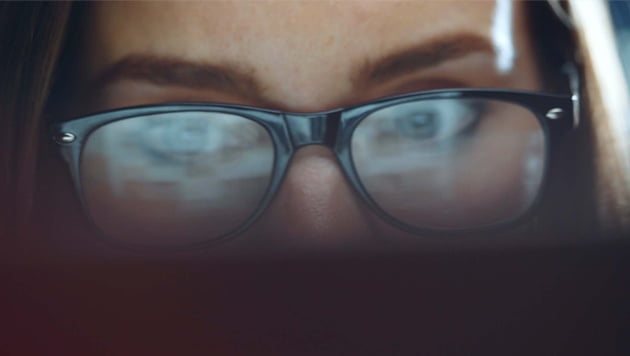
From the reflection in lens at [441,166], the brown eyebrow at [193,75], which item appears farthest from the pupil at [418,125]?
the brown eyebrow at [193,75]

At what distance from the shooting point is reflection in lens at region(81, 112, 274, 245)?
564 millimetres

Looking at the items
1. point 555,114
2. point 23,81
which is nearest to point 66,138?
point 23,81

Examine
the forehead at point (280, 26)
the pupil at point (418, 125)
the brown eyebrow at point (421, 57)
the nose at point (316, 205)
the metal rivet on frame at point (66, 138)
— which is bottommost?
the nose at point (316, 205)

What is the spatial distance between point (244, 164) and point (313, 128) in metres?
0.06

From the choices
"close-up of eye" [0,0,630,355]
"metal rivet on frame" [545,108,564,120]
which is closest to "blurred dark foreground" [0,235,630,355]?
"close-up of eye" [0,0,630,355]

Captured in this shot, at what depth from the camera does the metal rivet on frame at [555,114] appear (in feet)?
1.94

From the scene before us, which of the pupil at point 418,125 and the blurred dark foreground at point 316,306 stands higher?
the pupil at point 418,125

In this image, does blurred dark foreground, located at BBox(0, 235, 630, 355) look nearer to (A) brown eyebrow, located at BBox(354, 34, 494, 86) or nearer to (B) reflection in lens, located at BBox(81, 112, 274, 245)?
(B) reflection in lens, located at BBox(81, 112, 274, 245)

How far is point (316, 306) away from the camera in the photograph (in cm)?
54

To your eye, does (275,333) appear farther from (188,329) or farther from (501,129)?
(501,129)

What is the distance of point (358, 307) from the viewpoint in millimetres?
538

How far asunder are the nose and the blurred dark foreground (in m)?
0.02

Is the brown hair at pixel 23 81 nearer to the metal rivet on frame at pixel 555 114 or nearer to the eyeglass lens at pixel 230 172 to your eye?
the eyeglass lens at pixel 230 172

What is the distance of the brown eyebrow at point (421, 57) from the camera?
58cm
